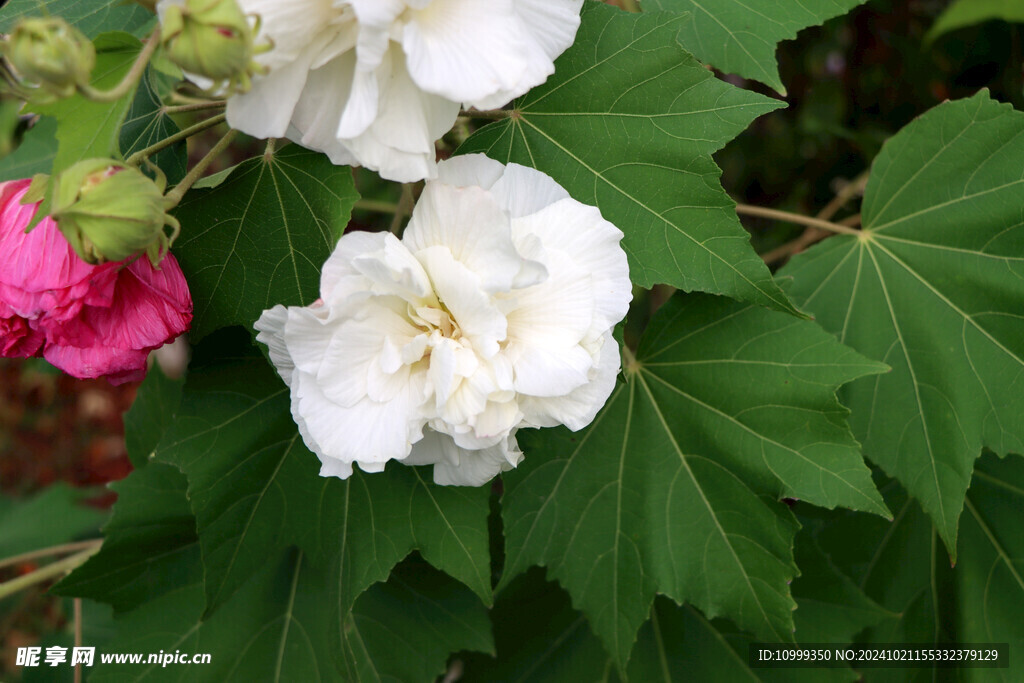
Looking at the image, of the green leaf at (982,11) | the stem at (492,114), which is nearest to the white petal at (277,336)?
the stem at (492,114)

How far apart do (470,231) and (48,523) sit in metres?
1.73

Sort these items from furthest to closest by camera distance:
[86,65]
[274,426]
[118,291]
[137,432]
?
[137,432]
[274,426]
[118,291]
[86,65]

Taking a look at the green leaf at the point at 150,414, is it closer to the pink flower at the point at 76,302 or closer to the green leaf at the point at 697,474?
the pink flower at the point at 76,302

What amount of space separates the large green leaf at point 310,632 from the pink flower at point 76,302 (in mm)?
483

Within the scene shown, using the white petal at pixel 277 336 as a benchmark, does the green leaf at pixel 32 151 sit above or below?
below

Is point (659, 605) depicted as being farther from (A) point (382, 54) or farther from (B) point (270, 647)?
(A) point (382, 54)

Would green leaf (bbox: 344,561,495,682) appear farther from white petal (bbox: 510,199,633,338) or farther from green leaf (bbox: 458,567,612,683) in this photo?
white petal (bbox: 510,199,633,338)

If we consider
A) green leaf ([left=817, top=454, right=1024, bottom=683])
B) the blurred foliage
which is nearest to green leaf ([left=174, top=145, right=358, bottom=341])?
green leaf ([left=817, top=454, right=1024, bottom=683])

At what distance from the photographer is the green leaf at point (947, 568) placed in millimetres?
1070

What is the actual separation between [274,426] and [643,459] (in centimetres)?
45

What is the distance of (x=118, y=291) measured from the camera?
0.71m

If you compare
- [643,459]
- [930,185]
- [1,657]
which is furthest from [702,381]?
[1,657]

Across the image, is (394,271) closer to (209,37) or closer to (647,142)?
(209,37)

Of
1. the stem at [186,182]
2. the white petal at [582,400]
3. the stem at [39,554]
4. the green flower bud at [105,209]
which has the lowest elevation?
the stem at [39,554]
